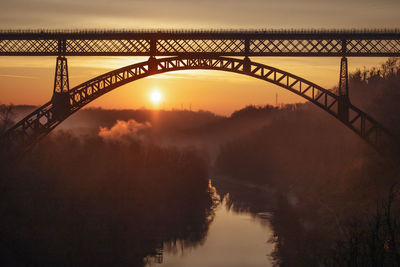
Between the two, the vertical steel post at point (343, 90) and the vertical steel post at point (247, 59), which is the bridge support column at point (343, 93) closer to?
the vertical steel post at point (343, 90)

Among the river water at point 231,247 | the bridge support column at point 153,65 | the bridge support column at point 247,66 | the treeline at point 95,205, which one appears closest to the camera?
the treeline at point 95,205

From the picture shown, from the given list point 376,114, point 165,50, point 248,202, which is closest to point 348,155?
point 376,114

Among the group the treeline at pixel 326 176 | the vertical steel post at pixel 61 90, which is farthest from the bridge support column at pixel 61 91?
the treeline at pixel 326 176

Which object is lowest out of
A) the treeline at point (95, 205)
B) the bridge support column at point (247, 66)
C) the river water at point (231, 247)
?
the river water at point (231, 247)

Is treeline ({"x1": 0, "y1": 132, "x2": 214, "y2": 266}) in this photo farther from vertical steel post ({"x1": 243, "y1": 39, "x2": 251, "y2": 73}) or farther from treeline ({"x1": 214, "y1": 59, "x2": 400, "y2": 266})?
vertical steel post ({"x1": 243, "y1": 39, "x2": 251, "y2": 73})

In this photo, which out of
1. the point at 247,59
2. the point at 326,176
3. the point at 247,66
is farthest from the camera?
the point at 326,176

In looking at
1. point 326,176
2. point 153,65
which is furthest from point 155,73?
point 326,176

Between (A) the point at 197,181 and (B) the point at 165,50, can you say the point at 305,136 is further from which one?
(B) the point at 165,50

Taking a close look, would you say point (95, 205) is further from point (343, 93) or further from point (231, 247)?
point (343, 93)
